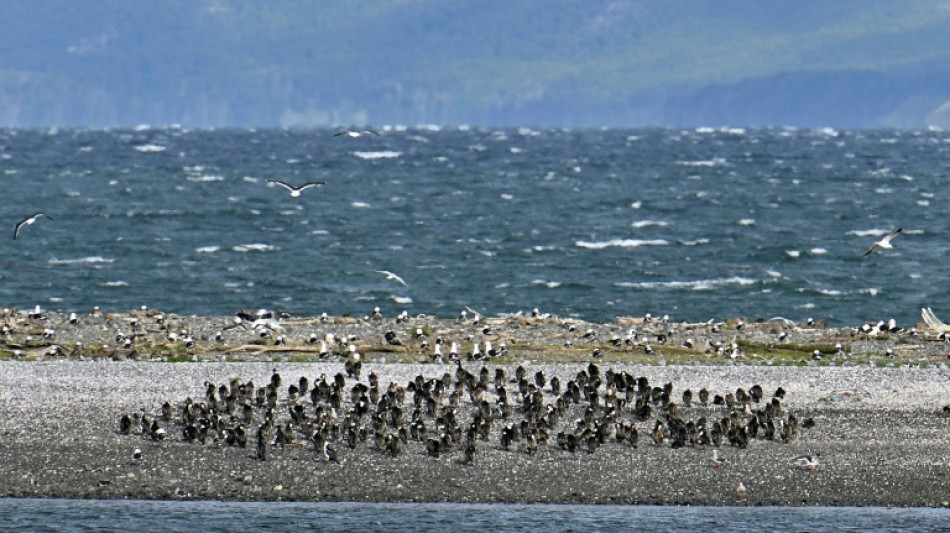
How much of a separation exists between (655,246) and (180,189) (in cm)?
4166

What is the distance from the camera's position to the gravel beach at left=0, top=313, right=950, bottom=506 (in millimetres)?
23781

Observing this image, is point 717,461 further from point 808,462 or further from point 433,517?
point 433,517

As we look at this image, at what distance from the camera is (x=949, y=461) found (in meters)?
25.1

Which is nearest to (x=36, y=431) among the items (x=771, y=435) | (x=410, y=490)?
(x=410, y=490)

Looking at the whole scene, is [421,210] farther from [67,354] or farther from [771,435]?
[771,435]

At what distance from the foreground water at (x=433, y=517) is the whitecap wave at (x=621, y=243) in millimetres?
49003

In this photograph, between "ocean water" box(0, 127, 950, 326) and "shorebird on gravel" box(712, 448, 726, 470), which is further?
"ocean water" box(0, 127, 950, 326)

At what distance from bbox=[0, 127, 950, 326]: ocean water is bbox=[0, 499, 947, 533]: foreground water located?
27.8 meters

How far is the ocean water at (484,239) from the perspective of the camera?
183 feet

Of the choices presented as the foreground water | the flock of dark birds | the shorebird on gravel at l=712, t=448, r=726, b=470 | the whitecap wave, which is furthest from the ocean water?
the foreground water

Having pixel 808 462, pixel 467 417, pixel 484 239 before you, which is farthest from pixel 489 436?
pixel 484 239

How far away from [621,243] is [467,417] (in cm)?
4676

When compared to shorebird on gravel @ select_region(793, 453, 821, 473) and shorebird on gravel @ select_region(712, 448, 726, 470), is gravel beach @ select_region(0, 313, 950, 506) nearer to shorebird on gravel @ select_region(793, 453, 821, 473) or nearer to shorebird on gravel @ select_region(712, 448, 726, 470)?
shorebird on gravel @ select_region(712, 448, 726, 470)

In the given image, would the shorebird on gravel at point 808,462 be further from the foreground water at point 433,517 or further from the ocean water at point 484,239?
the ocean water at point 484,239
